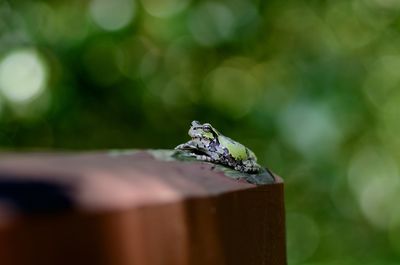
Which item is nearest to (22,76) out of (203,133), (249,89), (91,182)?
(249,89)

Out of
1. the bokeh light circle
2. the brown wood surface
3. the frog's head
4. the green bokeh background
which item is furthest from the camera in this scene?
the green bokeh background

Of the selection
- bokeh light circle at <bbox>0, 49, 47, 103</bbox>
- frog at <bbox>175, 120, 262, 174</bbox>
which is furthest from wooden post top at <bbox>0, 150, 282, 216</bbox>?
bokeh light circle at <bbox>0, 49, 47, 103</bbox>

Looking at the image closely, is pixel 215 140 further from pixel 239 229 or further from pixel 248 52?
pixel 248 52

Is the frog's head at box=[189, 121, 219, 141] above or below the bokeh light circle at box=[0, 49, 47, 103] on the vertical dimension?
below

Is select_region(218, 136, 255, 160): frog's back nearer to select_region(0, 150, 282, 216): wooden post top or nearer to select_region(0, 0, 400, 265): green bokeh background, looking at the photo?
select_region(0, 150, 282, 216): wooden post top

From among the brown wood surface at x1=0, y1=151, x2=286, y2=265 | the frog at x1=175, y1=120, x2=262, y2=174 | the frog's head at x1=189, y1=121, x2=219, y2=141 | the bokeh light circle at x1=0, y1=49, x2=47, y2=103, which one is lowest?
the brown wood surface at x1=0, y1=151, x2=286, y2=265

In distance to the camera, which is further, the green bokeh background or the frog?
the green bokeh background

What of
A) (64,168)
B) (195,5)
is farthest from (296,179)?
(64,168)
